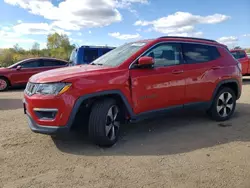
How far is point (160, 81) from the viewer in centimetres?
450

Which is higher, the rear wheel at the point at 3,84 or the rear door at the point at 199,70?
the rear door at the point at 199,70

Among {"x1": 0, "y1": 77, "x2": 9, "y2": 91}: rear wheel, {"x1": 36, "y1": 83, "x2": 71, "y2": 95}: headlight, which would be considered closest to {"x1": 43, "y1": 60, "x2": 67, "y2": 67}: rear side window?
{"x1": 0, "y1": 77, "x2": 9, "y2": 91}: rear wheel

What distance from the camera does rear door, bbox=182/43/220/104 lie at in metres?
4.97

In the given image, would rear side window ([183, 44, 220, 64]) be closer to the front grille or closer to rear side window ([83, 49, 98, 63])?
the front grille

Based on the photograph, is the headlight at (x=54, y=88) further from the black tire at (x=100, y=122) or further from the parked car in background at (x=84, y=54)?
the parked car in background at (x=84, y=54)

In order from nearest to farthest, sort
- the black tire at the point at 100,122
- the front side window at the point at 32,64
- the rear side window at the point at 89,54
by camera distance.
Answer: the black tire at the point at 100,122
the rear side window at the point at 89,54
the front side window at the point at 32,64

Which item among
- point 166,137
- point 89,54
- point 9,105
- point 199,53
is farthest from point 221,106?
point 89,54

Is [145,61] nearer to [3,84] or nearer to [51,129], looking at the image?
[51,129]

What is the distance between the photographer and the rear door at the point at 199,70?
196 inches

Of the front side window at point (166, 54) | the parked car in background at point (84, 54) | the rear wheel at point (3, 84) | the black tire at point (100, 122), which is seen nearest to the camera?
the black tire at point (100, 122)

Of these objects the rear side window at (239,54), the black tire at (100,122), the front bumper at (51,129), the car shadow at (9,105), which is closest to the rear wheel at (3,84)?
the car shadow at (9,105)

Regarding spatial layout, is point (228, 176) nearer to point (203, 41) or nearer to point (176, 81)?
point (176, 81)

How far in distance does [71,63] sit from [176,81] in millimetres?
6250

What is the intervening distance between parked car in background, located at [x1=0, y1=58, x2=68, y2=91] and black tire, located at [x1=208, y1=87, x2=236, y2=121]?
909cm
